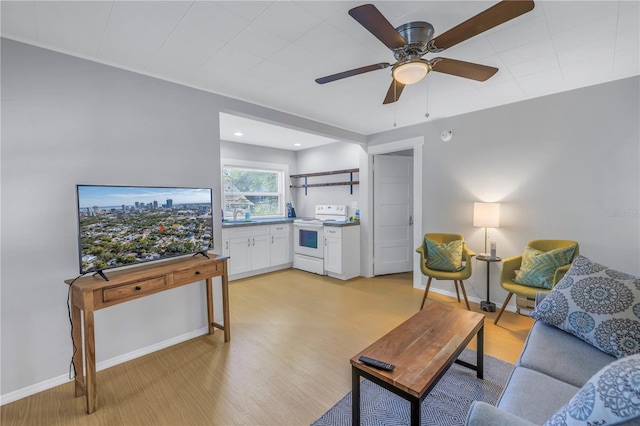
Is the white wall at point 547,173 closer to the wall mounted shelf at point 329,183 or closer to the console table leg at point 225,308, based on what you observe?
the wall mounted shelf at point 329,183

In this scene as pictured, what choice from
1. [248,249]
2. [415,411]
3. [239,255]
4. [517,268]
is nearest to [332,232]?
[248,249]

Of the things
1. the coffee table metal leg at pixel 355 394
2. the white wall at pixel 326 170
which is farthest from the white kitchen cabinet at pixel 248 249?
the coffee table metal leg at pixel 355 394

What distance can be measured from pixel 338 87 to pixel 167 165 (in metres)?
1.73

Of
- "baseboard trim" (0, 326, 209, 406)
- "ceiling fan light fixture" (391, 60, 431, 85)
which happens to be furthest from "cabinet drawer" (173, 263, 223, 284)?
"ceiling fan light fixture" (391, 60, 431, 85)

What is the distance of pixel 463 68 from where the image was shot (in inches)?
71.8

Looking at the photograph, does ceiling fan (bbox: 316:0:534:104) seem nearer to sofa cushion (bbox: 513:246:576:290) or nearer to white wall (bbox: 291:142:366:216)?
sofa cushion (bbox: 513:246:576:290)

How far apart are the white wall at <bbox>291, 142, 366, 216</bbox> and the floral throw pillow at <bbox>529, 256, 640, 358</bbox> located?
3.30 meters

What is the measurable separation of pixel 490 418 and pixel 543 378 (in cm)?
67

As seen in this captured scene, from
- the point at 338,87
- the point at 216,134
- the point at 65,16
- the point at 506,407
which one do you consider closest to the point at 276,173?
the point at 216,134

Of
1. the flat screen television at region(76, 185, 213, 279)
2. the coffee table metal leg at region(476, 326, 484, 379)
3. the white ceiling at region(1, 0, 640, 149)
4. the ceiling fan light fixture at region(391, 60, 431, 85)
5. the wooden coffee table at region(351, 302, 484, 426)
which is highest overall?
the white ceiling at region(1, 0, 640, 149)

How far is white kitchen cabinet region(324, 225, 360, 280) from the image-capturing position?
454 cm

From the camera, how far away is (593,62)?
2.28 meters

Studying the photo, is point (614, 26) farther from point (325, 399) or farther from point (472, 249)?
point (325, 399)

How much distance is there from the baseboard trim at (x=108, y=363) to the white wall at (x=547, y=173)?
319 centimetres
